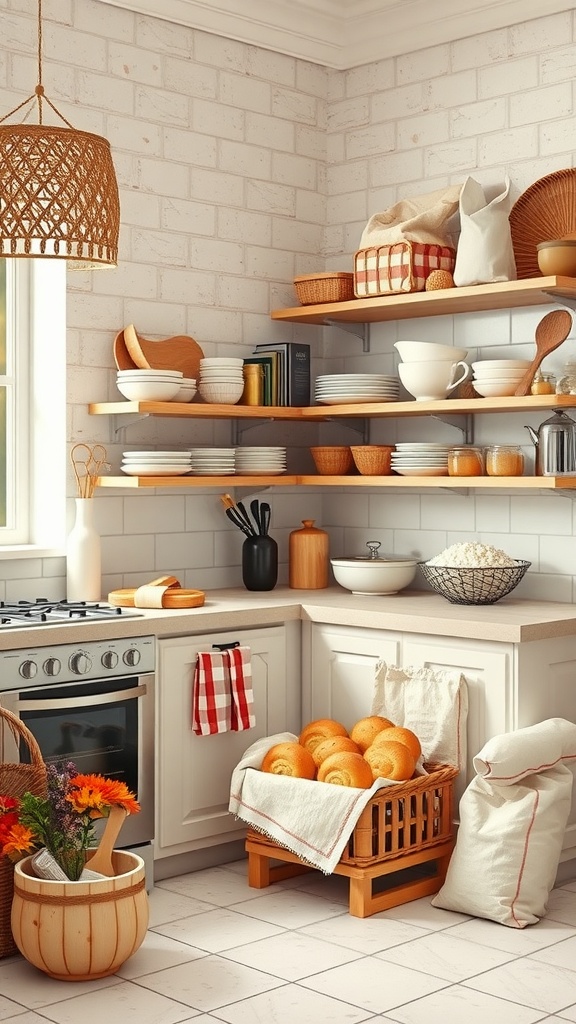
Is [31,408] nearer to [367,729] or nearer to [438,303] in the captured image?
[438,303]

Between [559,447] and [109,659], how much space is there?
163 centimetres

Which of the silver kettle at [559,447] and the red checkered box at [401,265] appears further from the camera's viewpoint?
the red checkered box at [401,265]

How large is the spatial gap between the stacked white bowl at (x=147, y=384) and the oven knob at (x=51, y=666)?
112 cm

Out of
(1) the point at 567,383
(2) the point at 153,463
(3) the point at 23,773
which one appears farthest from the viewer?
(2) the point at 153,463

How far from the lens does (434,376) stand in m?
4.63

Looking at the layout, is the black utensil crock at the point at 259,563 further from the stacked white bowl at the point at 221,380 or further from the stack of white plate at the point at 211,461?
the stacked white bowl at the point at 221,380

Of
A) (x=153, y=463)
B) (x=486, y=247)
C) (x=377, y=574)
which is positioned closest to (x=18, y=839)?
(x=153, y=463)

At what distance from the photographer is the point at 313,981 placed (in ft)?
10.9

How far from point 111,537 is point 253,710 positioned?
2.82 ft

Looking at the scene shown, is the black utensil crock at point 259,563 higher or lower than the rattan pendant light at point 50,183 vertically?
lower

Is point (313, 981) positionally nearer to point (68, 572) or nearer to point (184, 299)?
point (68, 572)

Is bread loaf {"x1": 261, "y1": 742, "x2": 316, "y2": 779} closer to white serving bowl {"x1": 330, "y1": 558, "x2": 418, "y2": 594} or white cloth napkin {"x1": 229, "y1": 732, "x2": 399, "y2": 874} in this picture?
white cloth napkin {"x1": 229, "y1": 732, "x2": 399, "y2": 874}

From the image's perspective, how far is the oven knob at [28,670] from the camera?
3725mm

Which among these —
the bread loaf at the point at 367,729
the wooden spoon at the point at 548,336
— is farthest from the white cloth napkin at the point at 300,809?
the wooden spoon at the point at 548,336
